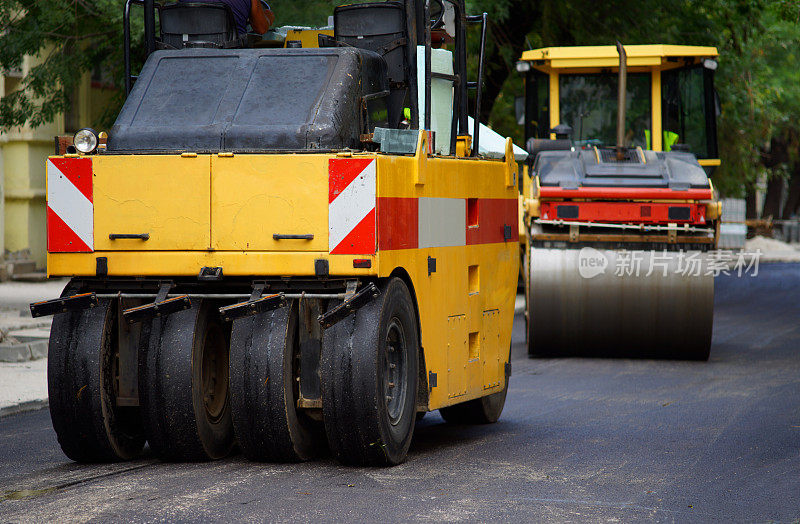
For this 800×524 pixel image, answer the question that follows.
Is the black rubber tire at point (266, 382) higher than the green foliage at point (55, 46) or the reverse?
the reverse

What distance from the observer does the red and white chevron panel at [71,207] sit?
278 inches

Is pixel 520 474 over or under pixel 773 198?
under

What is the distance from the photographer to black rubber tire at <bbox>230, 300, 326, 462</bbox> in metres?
6.91

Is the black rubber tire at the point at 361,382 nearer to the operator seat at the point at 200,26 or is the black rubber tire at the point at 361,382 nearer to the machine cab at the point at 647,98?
the operator seat at the point at 200,26

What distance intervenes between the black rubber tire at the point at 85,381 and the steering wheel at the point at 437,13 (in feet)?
9.13

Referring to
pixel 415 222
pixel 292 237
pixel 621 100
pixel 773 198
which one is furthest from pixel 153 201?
pixel 773 198

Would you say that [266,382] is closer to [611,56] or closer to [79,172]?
[79,172]

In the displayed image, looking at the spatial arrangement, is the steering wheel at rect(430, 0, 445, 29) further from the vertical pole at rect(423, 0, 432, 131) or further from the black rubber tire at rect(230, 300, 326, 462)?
the black rubber tire at rect(230, 300, 326, 462)

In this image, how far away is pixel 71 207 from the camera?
7.09 m

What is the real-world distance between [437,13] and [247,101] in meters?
1.81

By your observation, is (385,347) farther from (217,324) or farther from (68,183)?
(68,183)

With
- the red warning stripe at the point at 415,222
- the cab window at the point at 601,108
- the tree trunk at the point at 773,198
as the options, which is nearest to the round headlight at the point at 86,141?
the red warning stripe at the point at 415,222

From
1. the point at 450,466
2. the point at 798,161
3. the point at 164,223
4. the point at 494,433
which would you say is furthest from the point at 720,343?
the point at 798,161

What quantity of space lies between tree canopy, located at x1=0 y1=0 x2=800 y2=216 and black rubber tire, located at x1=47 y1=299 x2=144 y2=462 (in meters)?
9.22
